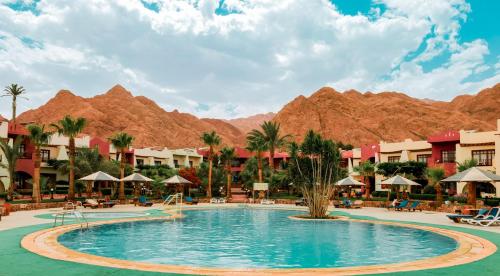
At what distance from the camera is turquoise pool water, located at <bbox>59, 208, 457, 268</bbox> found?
39.7ft

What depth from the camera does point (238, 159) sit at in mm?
85250

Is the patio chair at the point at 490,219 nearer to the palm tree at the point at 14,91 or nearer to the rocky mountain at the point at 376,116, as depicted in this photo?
the palm tree at the point at 14,91

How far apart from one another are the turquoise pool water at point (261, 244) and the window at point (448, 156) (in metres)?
33.4

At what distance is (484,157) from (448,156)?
187 inches

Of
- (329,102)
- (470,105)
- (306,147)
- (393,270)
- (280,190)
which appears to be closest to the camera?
(393,270)

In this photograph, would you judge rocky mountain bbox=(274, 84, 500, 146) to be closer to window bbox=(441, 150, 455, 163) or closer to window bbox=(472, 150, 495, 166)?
window bbox=(441, 150, 455, 163)

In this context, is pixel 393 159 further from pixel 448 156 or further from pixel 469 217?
pixel 469 217

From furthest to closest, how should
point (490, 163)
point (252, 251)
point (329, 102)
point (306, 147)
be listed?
point (329, 102) < point (490, 163) < point (306, 147) < point (252, 251)

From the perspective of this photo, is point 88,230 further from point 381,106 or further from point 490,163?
point 381,106

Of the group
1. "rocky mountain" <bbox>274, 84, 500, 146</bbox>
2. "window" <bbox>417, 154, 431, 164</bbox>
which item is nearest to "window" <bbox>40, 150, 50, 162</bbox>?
"window" <bbox>417, 154, 431, 164</bbox>

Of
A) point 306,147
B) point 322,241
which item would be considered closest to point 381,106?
point 306,147

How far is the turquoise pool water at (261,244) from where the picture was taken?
Result: 39.7 feet

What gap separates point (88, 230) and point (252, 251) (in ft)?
28.9

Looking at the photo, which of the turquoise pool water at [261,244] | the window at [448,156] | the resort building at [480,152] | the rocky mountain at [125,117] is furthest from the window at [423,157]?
the rocky mountain at [125,117]
